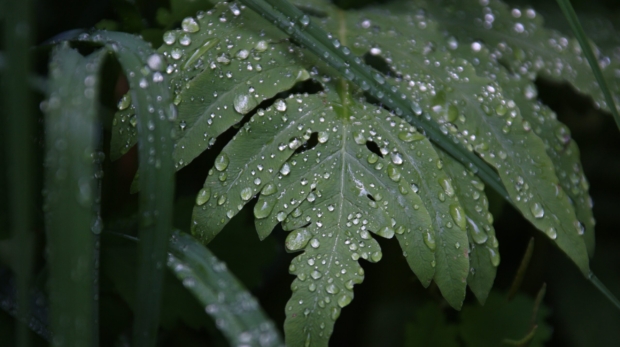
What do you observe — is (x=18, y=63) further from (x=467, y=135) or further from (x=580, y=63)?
(x=580, y=63)

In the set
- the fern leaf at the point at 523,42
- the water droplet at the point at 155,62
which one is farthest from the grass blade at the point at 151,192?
the fern leaf at the point at 523,42

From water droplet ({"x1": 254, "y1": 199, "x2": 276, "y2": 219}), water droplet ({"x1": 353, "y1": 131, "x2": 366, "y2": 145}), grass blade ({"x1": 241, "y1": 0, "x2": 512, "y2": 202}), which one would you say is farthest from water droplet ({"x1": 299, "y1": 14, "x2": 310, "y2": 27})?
water droplet ({"x1": 254, "y1": 199, "x2": 276, "y2": 219})

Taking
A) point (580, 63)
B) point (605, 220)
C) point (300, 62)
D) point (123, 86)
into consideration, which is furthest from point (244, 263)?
point (605, 220)

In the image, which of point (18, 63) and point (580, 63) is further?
point (580, 63)

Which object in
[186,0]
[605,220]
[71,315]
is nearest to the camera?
[71,315]

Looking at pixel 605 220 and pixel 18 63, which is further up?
pixel 18 63

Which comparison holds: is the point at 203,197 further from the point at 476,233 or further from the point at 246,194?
the point at 476,233

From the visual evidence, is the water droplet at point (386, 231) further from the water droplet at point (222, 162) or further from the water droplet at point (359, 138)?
the water droplet at point (222, 162)
